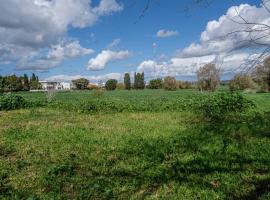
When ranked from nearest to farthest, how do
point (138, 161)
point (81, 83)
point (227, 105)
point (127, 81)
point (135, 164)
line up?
point (135, 164), point (138, 161), point (227, 105), point (81, 83), point (127, 81)

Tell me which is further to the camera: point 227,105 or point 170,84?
point 170,84

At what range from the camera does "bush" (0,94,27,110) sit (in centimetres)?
2331

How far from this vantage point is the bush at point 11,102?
918 inches

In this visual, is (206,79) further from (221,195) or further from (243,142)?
(221,195)

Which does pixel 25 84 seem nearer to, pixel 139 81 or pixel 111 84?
pixel 111 84

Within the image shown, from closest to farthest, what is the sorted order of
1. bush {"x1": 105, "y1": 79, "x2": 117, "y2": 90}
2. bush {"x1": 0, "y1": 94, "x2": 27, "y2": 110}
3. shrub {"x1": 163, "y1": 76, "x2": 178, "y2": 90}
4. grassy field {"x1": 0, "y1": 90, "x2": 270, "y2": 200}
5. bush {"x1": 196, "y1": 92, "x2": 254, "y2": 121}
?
grassy field {"x1": 0, "y1": 90, "x2": 270, "y2": 200} < bush {"x1": 196, "y1": 92, "x2": 254, "y2": 121} < bush {"x1": 0, "y1": 94, "x2": 27, "y2": 110} < shrub {"x1": 163, "y1": 76, "x2": 178, "y2": 90} < bush {"x1": 105, "y1": 79, "x2": 117, "y2": 90}

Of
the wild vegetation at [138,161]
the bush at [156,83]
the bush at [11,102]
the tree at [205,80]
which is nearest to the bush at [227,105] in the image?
the wild vegetation at [138,161]

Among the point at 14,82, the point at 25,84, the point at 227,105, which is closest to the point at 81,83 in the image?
the point at 25,84

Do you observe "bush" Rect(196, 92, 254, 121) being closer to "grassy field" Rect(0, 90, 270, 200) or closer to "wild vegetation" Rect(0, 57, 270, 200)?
"wild vegetation" Rect(0, 57, 270, 200)

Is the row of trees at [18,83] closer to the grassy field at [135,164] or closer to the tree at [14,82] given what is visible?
the tree at [14,82]

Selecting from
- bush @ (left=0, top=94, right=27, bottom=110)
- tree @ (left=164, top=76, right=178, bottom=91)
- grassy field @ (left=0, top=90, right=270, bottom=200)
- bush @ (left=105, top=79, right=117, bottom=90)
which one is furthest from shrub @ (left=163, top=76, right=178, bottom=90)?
grassy field @ (left=0, top=90, right=270, bottom=200)

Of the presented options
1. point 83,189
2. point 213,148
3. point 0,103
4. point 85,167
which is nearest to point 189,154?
point 213,148

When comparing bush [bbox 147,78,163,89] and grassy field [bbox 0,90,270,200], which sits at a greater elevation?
grassy field [bbox 0,90,270,200]

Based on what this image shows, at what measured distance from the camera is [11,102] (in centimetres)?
2388
